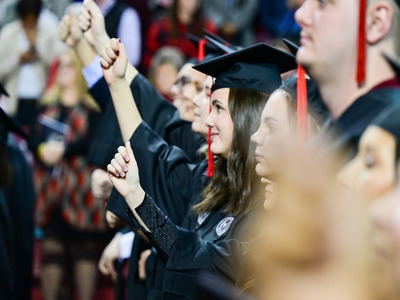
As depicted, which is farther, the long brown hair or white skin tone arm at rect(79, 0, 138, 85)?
white skin tone arm at rect(79, 0, 138, 85)

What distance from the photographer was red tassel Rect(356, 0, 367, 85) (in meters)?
1.75

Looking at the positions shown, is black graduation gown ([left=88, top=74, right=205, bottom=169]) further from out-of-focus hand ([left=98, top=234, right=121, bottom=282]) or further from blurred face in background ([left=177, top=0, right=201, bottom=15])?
blurred face in background ([left=177, top=0, right=201, bottom=15])

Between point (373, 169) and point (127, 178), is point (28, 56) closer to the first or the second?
point (127, 178)

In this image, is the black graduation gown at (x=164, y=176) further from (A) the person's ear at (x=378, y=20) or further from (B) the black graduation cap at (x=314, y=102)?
(A) the person's ear at (x=378, y=20)

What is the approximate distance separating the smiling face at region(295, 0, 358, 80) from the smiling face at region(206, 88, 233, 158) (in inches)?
46.4

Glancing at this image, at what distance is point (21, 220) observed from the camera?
4836 millimetres

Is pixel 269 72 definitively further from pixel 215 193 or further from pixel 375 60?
pixel 375 60

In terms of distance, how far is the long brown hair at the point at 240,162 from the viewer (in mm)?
2893

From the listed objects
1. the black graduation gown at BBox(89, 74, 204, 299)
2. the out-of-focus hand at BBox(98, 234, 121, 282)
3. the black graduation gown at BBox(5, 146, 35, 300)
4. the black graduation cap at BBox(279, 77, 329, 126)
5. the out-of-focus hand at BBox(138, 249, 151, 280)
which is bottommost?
the black graduation gown at BBox(5, 146, 35, 300)

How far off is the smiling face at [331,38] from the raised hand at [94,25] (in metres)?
1.90

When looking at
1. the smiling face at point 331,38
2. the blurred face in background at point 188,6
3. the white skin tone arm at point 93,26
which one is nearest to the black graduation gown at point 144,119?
the white skin tone arm at point 93,26

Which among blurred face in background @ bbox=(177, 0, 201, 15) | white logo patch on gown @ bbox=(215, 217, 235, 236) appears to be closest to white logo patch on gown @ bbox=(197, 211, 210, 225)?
white logo patch on gown @ bbox=(215, 217, 235, 236)

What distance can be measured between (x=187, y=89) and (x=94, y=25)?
2.57ft

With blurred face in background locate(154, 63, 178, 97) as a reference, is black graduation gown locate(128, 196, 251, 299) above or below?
above
